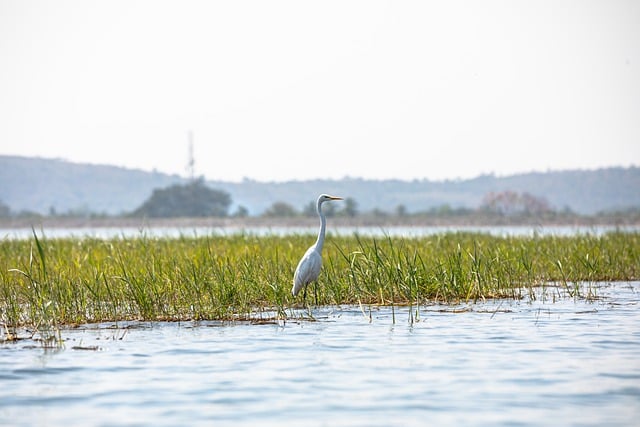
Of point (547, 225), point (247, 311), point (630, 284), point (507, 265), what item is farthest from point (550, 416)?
point (547, 225)

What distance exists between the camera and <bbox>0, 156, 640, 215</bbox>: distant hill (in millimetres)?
146000

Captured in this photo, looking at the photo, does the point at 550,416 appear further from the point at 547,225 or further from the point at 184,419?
the point at 547,225

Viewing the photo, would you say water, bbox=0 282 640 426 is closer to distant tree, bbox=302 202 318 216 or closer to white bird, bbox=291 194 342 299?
white bird, bbox=291 194 342 299

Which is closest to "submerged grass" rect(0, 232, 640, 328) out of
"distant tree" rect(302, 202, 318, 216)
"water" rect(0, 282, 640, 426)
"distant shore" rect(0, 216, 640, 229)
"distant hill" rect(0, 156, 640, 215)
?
"water" rect(0, 282, 640, 426)

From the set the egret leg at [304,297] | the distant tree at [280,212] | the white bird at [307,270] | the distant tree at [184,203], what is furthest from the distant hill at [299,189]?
the white bird at [307,270]

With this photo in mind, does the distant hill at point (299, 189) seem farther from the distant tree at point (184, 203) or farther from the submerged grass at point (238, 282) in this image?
the submerged grass at point (238, 282)

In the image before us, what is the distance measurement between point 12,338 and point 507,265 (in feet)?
28.4

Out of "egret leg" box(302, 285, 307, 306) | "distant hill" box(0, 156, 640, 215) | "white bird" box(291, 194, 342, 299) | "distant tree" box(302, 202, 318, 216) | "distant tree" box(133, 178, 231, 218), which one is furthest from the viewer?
"distant hill" box(0, 156, 640, 215)

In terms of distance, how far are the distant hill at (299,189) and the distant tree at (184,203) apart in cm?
5305

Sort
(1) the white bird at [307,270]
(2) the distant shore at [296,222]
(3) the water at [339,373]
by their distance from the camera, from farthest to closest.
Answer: (2) the distant shore at [296,222] < (1) the white bird at [307,270] < (3) the water at [339,373]

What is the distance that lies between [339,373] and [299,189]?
15167 centimetres

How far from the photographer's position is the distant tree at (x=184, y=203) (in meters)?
91.3

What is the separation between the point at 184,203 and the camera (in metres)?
91.9

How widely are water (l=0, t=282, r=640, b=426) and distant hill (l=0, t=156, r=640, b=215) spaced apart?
134 metres
